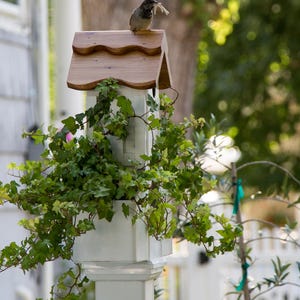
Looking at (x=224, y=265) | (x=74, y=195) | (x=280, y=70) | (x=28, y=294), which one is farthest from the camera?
(x=280, y=70)

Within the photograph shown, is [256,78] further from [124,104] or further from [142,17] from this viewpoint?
[124,104]

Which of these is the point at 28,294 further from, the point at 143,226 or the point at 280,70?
the point at 280,70

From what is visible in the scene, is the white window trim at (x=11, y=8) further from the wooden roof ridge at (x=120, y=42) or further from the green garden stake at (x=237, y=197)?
the wooden roof ridge at (x=120, y=42)

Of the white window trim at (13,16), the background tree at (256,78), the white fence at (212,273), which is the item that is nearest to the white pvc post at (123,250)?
the white window trim at (13,16)

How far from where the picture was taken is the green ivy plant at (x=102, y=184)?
8.52ft

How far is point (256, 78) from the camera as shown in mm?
12086

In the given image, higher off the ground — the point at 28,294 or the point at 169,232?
the point at 28,294

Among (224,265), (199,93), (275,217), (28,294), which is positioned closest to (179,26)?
(224,265)

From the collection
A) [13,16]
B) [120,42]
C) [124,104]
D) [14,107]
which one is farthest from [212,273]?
[124,104]

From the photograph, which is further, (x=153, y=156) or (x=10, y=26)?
(x=10, y=26)

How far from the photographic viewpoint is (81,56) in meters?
2.85

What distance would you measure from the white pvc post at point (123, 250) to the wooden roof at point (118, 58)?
2.0 inches

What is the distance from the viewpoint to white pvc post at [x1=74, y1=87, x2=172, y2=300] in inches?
106

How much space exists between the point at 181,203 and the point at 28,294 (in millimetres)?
3017
